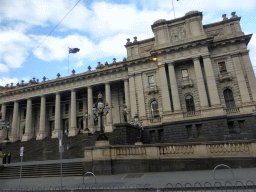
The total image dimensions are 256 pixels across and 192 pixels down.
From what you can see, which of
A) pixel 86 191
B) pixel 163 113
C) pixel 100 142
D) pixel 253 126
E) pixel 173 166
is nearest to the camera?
pixel 86 191

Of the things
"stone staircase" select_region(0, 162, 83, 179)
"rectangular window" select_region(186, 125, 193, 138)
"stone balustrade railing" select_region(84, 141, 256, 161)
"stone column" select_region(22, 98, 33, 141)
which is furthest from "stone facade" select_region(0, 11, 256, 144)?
"stone column" select_region(22, 98, 33, 141)

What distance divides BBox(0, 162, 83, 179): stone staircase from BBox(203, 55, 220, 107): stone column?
19038 millimetres

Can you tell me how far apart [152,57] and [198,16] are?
902 cm

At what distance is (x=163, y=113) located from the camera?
27.6 metres

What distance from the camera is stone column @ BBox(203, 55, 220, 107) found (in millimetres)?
25469

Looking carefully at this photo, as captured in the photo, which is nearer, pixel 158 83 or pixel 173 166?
pixel 173 166

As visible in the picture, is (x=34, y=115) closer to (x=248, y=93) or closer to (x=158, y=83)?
(x=158, y=83)

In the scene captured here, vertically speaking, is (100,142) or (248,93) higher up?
(248,93)

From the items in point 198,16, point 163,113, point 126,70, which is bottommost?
point 163,113

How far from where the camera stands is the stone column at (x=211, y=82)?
1003 inches

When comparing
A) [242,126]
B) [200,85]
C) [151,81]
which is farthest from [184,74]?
[242,126]

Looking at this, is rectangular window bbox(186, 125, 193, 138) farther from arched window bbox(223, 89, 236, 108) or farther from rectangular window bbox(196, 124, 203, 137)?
arched window bbox(223, 89, 236, 108)

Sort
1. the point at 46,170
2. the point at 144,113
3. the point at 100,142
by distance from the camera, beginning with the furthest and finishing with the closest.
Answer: the point at 144,113, the point at 46,170, the point at 100,142

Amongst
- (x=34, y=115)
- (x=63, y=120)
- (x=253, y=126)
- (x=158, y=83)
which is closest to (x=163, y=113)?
(x=158, y=83)
